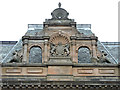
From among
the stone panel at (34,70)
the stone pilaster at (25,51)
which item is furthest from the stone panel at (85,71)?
the stone pilaster at (25,51)

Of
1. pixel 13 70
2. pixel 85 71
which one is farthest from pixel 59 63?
pixel 13 70

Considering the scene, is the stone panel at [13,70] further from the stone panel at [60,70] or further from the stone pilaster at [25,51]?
the stone panel at [60,70]

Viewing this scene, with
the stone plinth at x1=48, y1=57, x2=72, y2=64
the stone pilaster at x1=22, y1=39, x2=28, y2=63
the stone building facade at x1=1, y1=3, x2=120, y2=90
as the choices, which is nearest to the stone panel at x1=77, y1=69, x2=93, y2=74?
the stone building facade at x1=1, y1=3, x2=120, y2=90

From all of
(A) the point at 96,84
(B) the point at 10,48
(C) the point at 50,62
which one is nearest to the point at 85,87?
(A) the point at 96,84

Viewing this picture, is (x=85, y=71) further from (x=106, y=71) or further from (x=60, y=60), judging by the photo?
(x=60, y=60)

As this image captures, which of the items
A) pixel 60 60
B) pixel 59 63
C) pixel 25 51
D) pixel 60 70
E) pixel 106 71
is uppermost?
pixel 25 51

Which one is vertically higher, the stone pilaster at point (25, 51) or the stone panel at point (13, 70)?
the stone pilaster at point (25, 51)

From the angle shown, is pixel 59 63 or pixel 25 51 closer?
pixel 59 63

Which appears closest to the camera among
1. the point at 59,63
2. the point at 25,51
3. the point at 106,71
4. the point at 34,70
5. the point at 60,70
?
the point at 60,70

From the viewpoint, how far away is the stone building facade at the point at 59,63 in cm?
2638

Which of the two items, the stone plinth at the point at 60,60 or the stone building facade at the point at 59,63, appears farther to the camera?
the stone plinth at the point at 60,60

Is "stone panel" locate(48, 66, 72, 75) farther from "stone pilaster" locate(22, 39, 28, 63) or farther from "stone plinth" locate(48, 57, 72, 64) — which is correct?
"stone pilaster" locate(22, 39, 28, 63)

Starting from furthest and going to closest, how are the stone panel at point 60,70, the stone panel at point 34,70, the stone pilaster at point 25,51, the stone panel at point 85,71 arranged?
the stone pilaster at point 25,51, the stone panel at point 85,71, the stone panel at point 34,70, the stone panel at point 60,70

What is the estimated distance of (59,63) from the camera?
27.6 metres
